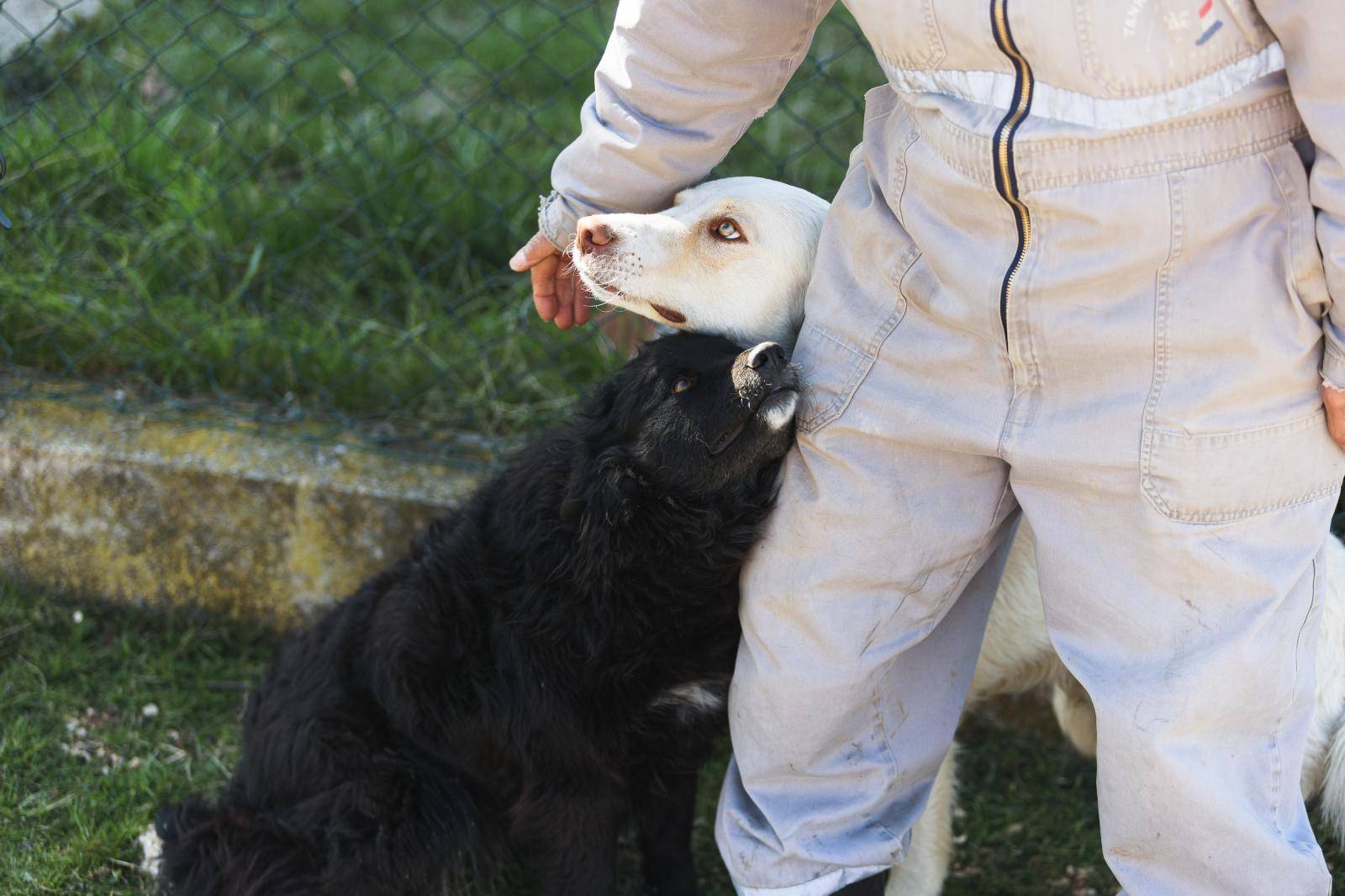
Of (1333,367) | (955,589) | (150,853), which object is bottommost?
(150,853)

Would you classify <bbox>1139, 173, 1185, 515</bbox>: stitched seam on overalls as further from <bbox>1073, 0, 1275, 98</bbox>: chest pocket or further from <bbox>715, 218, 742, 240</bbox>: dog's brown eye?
<bbox>715, 218, 742, 240</bbox>: dog's brown eye

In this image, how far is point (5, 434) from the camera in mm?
3143

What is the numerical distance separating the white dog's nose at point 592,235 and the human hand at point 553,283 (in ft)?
0.80

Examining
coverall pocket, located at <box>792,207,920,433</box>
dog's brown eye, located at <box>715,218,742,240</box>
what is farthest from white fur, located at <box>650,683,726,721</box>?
dog's brown eye, located at <box>715,218,742,240</box>

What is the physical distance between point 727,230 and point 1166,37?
0.81 meters

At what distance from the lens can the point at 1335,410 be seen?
5.26ft

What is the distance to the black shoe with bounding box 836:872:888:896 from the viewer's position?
6.95 ft

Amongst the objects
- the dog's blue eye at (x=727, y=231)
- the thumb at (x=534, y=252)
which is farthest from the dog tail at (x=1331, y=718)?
the thumb at (x=534, y=252)

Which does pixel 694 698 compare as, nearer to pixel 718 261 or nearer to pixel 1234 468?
pixel 718 261

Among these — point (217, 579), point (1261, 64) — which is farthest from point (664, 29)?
point (217, 579)

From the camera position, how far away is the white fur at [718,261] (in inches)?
81.4

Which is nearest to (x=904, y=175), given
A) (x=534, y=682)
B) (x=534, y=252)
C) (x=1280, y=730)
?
(x=534, y=252)

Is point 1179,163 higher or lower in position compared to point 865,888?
higher

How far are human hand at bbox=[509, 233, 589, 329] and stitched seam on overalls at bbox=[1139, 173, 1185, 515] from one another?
3.61ft
